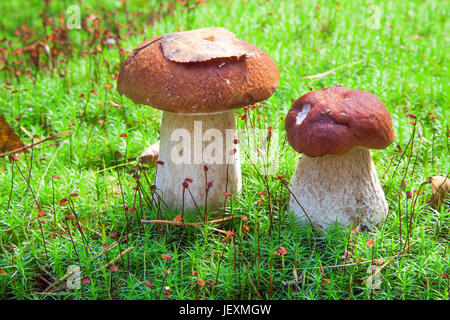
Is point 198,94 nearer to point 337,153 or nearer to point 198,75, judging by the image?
point 198,75

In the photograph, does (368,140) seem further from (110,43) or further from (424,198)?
(110,43)

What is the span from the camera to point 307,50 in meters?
5.31

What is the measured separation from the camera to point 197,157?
312 cm

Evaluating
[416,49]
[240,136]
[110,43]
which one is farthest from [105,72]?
[416,49]

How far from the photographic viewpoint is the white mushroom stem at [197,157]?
3053 millimetres

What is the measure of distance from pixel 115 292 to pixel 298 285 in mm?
1236

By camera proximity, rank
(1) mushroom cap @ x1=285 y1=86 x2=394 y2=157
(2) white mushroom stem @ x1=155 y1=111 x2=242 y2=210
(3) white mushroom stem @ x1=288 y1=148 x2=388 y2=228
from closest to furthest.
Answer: (1) mushroom cap @ x1=285 y1=86 x2=394 y2=157, (3) white mushroom stem @ x1=288 y1=148 x2=388 y2=228, (2) white mushroom stem @ x1=155 y1=111 x2=242 y2=210

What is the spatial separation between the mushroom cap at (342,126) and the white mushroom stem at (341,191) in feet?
0.82

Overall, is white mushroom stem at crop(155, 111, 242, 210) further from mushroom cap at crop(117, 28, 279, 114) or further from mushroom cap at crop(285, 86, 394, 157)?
mushroom cap at crop(285, 86, 394, 157)

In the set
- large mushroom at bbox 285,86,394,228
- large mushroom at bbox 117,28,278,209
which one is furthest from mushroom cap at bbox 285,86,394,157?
large mushroom at bbox 117,28,278,209

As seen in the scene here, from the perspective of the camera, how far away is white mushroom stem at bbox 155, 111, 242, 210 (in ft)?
10.0

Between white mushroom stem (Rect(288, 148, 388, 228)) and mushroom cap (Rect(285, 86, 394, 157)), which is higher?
mushroom cap (Rect(285, 86, 394, 157))

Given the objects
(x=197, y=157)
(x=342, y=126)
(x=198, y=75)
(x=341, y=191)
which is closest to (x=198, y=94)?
(x=198, y=75)
